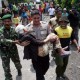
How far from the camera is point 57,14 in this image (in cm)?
952

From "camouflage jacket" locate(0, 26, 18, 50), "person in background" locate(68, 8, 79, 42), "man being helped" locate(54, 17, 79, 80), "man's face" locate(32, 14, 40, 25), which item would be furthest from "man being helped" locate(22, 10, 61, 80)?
"person in background" locate(68, 8, 79, 42)

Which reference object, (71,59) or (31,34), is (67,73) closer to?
(71,59)

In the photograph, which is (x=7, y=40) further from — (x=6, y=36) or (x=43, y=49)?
(x=43, y=49)

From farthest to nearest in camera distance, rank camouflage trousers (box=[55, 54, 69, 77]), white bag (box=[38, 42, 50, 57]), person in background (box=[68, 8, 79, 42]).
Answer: person in background (box=[68, 8, 79, 42]), camouflage trousers (box=[55, 54, 69, 77]), white bag (box=[38, 42, 50, 57])

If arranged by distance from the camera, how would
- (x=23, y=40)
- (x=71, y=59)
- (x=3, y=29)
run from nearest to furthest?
(x=23, y=40) → (x=3, y=29) → (x=71, y=59)

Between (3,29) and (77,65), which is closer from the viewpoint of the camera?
(3,29)

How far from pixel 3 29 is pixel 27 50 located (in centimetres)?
130

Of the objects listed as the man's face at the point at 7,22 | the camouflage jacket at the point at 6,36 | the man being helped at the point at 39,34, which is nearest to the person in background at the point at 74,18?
the camouflage jacket at the point at 6,36

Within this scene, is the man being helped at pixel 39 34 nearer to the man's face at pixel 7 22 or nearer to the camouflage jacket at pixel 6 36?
the man's face at pixel 7 22

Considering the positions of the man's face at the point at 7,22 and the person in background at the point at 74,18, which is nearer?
the man's face at the point at 7,22

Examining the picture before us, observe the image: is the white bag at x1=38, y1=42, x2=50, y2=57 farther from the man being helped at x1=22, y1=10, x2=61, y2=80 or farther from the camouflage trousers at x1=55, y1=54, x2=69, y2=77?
the camouflage trousers at x1=55, y1=54, x2=69, y2=77

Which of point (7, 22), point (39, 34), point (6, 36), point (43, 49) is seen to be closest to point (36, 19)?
point (39, 34)

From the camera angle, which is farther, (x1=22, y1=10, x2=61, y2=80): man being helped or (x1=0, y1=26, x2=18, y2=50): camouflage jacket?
(x1=0, y1=26, x2=18, y2=50): camouflage jacket

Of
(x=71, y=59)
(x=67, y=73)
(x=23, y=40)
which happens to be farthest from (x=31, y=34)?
(x=71, y=59)
